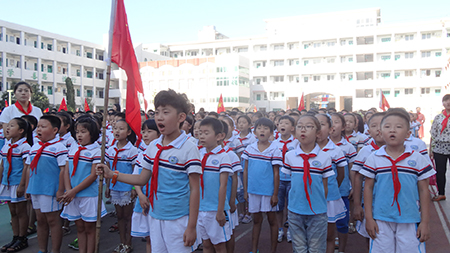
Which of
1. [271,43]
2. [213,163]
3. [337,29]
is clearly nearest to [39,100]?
[213,163]

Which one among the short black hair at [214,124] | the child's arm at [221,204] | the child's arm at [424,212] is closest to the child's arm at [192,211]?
the child's arm at [221,204]

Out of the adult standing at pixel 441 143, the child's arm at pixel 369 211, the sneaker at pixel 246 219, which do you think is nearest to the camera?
the child's arm at pixel 369 211

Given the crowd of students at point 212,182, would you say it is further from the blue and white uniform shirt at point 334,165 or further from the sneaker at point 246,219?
the sneaker at point 246,219

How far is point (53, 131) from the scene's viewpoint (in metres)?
4.20

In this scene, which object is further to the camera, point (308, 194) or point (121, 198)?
point (121, 198)

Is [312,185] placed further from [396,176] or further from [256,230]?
[256,230]

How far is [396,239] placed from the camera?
9.71ft

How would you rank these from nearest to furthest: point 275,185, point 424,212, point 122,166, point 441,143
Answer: point 424,212 < point 275,185 < point 122,166 < point 441,143

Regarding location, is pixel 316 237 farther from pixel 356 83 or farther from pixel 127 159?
pixel 356 83

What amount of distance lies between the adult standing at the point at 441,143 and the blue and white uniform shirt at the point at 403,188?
12.9 feet

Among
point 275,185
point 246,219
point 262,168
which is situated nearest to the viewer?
point 275,185

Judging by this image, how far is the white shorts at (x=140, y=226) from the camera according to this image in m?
3.80

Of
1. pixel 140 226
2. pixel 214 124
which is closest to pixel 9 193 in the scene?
pixel 140 226

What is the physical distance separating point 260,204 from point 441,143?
4094 millimetres
